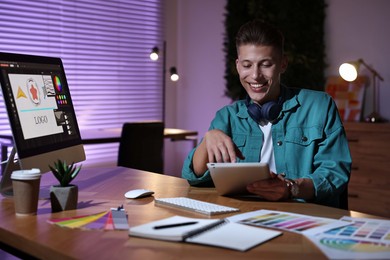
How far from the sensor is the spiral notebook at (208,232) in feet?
3.99

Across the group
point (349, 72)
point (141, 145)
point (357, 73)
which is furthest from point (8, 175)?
point (357, 73)

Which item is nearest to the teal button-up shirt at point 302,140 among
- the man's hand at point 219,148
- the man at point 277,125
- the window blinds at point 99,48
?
the man at point 277,125

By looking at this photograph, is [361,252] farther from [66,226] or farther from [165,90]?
[165,90]

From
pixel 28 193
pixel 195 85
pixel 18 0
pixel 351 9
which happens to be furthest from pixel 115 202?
pixel 195 85

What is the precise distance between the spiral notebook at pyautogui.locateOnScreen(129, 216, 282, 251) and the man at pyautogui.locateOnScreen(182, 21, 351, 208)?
0.54m

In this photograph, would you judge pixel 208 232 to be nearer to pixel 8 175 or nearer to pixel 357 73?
pixel 8 175

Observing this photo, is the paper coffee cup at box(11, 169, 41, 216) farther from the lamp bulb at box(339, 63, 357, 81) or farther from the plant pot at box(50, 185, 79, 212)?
the lamp bulb at box(339, 63, 357, 81)

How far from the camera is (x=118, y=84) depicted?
552 centimetres

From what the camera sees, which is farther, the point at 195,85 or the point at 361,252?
the point at 195,85

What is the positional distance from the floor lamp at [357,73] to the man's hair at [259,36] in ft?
7.21

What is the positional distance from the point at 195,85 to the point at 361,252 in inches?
195

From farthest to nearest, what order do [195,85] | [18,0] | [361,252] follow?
[195,85]
[18,0]
[361,252]

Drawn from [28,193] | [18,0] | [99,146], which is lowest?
[99,146]

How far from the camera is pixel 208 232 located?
129cm
